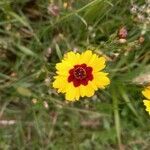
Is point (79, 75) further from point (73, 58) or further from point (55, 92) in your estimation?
point (55, 92)

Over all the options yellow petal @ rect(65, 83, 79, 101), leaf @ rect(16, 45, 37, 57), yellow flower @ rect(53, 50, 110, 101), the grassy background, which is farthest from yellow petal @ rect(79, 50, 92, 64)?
leaf @ rect(16, 45, 37, 57)

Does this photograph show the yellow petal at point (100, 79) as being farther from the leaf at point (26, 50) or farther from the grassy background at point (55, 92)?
the leaf at point (26, 50)

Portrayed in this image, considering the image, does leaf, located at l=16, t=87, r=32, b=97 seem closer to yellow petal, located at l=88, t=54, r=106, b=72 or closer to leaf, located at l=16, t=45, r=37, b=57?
leaf, located at l=16, t=45, r=37, b=57

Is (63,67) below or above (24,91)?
below

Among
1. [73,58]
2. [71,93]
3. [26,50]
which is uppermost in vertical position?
[26,50]

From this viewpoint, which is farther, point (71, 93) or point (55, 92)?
point (55, 92)

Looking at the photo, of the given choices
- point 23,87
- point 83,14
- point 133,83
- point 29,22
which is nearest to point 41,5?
point 29,22

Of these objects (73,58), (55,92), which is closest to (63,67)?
(73,58)

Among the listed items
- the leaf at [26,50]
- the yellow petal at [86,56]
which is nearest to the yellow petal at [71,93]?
the yellow petal at [86,56]
